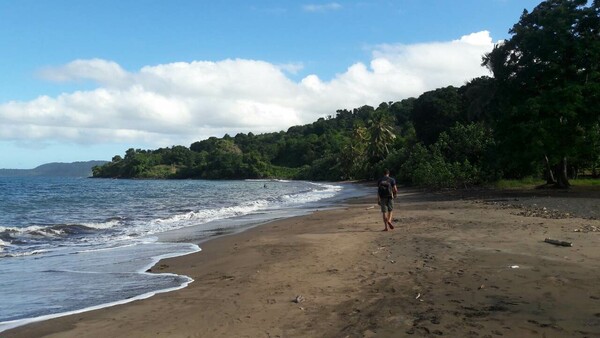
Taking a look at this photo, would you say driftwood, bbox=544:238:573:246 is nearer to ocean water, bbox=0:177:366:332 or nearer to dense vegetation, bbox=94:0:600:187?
ocean water, bbox=0:177:366:332

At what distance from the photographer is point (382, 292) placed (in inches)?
268

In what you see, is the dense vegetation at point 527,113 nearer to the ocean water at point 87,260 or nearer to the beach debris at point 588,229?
the beach debris at point 588,229

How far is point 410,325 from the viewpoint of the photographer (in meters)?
5.29

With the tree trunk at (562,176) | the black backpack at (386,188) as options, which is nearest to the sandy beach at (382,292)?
the black backpack at (386,188)

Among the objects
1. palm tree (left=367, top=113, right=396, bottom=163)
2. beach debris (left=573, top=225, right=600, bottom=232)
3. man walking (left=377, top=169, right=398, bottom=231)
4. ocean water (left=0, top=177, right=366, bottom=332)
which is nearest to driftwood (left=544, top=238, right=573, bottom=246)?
beach debris (left=573, top=225, right=600, bottom=232)

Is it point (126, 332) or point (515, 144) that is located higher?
point (515, 144)

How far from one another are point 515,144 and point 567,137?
8.46ft

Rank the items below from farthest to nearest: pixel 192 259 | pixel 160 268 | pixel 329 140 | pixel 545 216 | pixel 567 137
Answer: pixel 329 140
pixel 567 137
pixel 545 216
pixel 192 259
pixel 160 268

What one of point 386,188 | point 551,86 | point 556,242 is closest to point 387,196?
point 386,188

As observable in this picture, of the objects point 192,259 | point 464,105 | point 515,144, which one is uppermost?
point 464,105

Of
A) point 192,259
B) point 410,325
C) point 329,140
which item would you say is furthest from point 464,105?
point 329,140

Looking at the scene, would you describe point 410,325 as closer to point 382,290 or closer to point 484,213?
point 382,290

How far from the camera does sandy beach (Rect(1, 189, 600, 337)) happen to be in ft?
17.6

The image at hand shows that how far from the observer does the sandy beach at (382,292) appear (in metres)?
5.36
